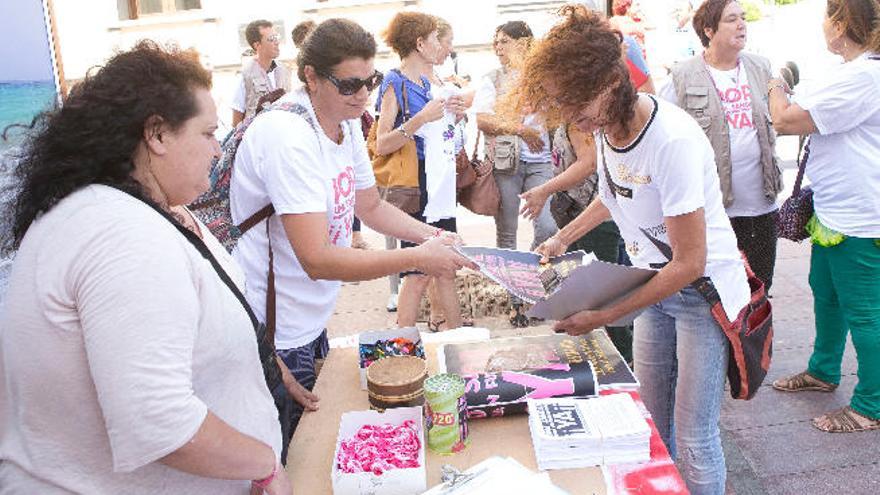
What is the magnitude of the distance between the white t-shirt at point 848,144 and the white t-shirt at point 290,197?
6.57ft

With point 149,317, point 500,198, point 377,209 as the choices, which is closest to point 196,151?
point 149,317

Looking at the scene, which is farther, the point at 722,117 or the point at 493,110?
the point at 493,110

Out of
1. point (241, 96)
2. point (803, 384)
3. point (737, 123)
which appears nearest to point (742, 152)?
point (737, 123)

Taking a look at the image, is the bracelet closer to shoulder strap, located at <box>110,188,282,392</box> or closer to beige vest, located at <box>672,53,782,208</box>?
shoulder strap, located at <box>110,188,282,392</box>

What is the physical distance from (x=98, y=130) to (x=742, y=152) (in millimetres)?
2986

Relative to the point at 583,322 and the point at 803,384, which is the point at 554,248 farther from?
the point at 803,384

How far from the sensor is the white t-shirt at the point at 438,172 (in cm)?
403

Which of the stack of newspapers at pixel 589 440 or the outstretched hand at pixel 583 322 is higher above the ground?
the outstretched hand at pixel 583 322

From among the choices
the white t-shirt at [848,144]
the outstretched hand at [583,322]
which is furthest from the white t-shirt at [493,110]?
the outstretched hand at [583,322]

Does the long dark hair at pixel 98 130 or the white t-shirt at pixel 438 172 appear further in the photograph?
the white t-shirt at pixel 438 172

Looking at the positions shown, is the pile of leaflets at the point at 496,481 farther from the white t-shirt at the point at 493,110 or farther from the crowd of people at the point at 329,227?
the white t-shirt at the point at 493,110

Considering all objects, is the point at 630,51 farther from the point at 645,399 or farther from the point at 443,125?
the point at 645,399

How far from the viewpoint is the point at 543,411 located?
169 cm

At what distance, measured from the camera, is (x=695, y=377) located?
2.14 metres
